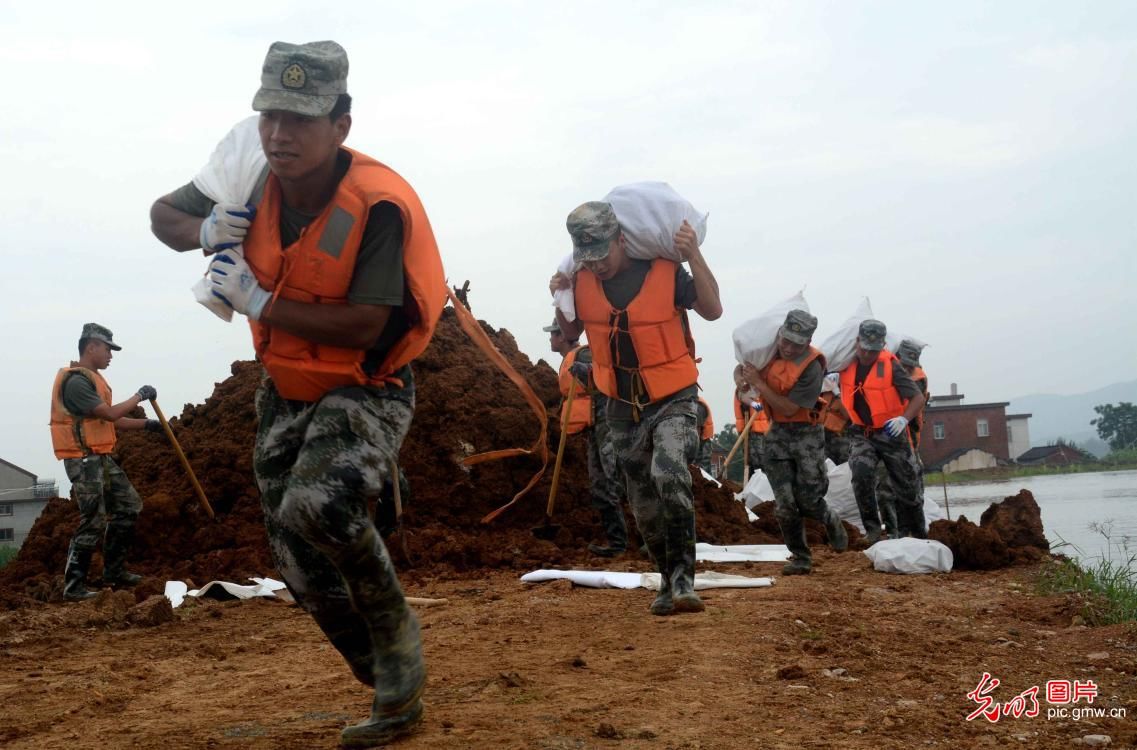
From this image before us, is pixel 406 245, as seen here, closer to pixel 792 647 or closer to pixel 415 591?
pixel 792 647

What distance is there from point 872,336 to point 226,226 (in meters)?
8.72

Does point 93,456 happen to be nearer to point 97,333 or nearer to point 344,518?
point 97,333

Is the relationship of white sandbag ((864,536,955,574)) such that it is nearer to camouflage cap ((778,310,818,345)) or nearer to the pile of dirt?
the pile of dirt

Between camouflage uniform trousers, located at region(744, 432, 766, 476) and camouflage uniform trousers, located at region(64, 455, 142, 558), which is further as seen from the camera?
camouflage uniform trousers, located at region(744, 432, 766, 476)

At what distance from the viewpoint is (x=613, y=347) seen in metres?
6.85

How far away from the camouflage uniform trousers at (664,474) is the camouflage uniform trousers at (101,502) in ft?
18.2

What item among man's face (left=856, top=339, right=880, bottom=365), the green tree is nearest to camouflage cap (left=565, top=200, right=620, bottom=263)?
man's face (left=856, top=339, right=880, bottom=365)

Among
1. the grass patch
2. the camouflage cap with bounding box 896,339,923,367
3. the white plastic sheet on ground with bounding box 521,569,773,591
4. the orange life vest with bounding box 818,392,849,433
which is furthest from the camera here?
the orange life vest with bounding box 818,392,849,433

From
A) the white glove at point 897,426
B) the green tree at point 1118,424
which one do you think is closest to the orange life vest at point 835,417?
the white glove at point 897,426

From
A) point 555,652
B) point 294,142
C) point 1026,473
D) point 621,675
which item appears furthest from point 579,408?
point 1026,473

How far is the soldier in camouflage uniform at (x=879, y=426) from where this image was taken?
1110 centimetres

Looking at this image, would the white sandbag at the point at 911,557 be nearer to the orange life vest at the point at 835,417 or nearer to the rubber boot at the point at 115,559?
the orange life vest at the point at 835,417

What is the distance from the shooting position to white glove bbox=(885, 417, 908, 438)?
434 inches

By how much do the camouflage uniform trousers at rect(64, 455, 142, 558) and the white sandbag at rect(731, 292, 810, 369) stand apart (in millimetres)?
5460
